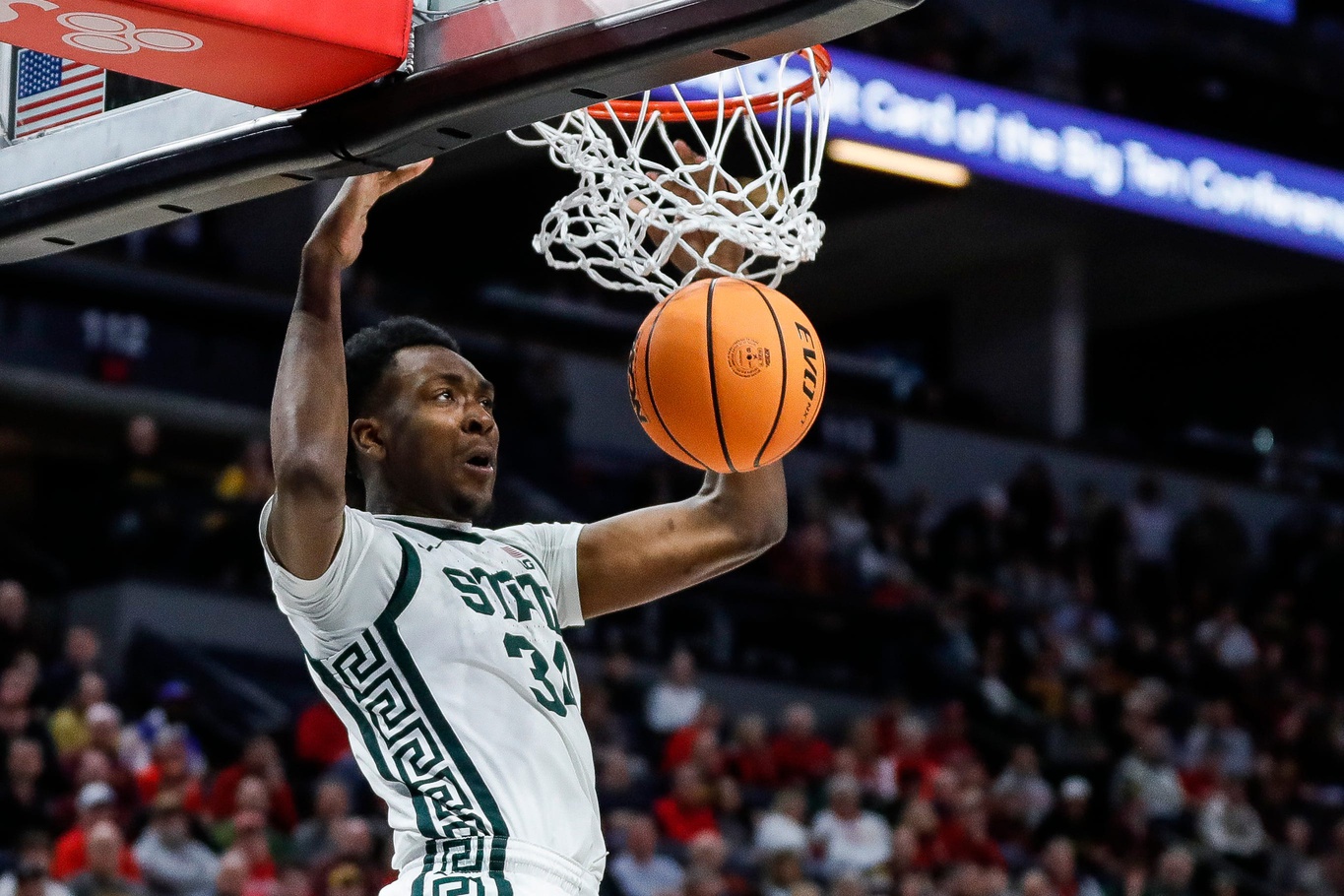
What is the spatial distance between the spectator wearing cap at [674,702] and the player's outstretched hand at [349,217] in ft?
27.7

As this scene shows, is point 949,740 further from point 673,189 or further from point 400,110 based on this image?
point 400,110

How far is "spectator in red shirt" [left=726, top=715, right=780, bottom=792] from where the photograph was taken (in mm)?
11656

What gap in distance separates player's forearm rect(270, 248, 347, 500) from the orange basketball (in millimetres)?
740

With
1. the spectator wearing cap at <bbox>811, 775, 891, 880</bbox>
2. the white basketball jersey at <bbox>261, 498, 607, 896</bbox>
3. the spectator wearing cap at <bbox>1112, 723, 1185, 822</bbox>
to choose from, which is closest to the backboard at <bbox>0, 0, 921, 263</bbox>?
the white basketball jersey at <bbox>261, 498, 607, 896</bbox>

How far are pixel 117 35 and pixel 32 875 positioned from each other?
528cm

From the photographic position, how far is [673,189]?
15.6 ft

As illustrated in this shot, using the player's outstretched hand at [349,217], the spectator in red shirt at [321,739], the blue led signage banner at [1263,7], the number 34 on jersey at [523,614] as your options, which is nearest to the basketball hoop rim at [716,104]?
the player's outstretched hand at [349,217]

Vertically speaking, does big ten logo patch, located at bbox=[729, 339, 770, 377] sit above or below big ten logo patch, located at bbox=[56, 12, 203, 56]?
below

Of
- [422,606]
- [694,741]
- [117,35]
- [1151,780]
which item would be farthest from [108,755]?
[1151,780]

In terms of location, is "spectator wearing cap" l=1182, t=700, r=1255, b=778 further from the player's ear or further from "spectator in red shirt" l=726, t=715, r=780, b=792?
the player's ear

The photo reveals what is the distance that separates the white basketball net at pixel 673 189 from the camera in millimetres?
4551

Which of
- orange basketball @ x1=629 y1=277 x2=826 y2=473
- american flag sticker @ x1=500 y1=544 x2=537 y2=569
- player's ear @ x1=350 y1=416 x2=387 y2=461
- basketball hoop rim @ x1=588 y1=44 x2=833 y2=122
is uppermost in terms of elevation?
basketball hoop rim @ x1=588 y1=44 x2=833 y2=122

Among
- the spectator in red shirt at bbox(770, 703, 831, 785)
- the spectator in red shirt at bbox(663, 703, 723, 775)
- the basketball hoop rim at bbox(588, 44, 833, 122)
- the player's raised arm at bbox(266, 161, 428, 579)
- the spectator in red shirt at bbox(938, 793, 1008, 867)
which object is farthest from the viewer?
the spectator in red shirt at bbox(770, 703, 831, 785)

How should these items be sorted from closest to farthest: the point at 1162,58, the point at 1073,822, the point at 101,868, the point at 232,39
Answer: the point at 232,39, the point at 101,868, the point at 1073,822, the point at 1162,58
